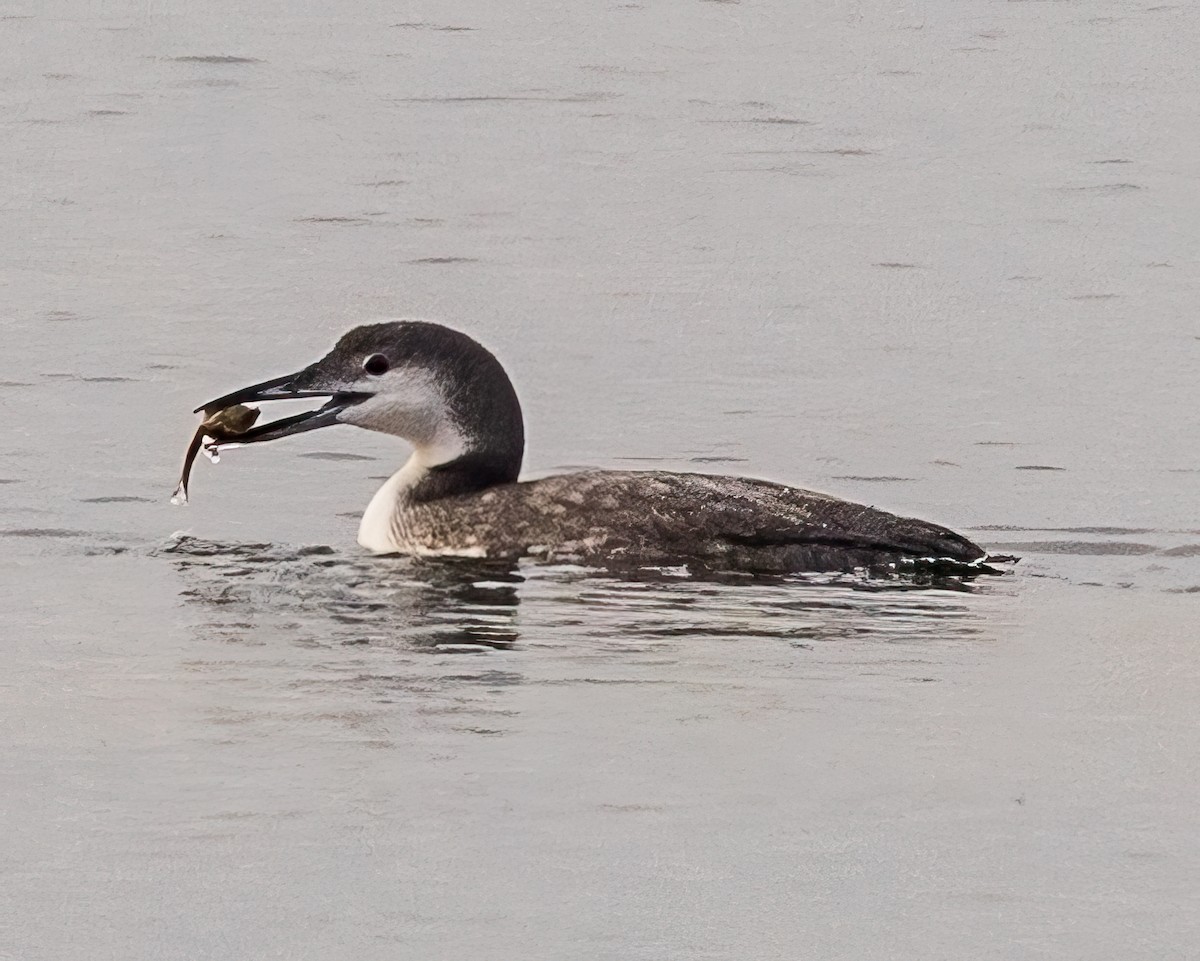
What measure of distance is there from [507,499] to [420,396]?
54cm

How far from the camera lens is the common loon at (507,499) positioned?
32.5ft

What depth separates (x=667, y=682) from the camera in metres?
8.20

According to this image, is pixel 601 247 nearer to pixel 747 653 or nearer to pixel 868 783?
pixel 747 653

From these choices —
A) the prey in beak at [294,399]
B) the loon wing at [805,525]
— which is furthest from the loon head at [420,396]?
the loon wing at [805,525]

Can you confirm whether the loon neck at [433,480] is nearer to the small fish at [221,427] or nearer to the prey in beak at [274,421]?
the prey in beak at [274,421]

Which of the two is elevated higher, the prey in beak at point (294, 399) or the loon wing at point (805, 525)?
the prey in beak at point (294, 399)

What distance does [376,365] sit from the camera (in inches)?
412

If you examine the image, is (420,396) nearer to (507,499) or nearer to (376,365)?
(376,365)

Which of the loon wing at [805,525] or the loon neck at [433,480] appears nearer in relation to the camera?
the loon wing at [805,525]

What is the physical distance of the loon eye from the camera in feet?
34.3

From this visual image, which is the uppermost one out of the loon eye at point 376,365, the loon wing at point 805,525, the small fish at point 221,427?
the loon eye at point 376,365

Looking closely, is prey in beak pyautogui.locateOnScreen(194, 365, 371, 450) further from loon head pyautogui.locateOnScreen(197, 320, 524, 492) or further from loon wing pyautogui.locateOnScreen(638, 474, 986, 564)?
loon wing pyautogui.locateOnScreen(638, 474, 986, 564)

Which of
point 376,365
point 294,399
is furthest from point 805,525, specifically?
point 294,399

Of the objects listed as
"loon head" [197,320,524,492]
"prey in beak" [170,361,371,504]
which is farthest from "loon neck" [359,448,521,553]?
"prey in beak" [170,361,371,504]
